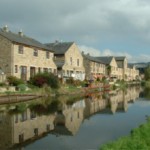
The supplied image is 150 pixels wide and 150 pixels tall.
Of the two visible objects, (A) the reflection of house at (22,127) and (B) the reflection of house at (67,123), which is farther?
(B) the reflection of house at (67,123)

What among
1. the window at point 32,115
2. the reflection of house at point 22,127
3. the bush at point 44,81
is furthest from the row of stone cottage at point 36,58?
the reflection of house at point 22,127

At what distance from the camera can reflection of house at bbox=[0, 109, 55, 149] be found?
16.6m

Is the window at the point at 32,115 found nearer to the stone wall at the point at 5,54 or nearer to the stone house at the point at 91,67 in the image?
the stone wall at the point at 5,54

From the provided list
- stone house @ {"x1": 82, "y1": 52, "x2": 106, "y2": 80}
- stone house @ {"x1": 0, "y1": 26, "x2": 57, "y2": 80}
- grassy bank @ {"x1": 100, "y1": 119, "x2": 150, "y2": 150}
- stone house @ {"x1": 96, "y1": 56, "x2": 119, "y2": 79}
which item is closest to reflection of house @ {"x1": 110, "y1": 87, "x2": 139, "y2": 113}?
stone house @ {"x1": 0, "y1": 26, "x2": 57, "y2": 80}

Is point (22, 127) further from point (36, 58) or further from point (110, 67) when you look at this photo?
point (110, 67)

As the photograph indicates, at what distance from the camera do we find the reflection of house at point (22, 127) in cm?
1659

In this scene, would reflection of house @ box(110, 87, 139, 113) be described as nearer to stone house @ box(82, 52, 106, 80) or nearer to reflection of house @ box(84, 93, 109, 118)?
reflection of house @ box(84, 93, 109, 118)

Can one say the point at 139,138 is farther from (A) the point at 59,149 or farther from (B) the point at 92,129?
(B) the point at 92,129

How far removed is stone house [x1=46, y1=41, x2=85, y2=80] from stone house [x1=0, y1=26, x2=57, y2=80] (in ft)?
25.6

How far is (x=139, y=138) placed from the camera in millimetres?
14109

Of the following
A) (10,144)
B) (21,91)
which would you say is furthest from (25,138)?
(21,91)

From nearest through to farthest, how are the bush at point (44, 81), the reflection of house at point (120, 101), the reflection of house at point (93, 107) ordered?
1. the reflection of house at point (93, 107)
2. the reflection of house at point (120, 101)
3. the bush at point (44, 81)

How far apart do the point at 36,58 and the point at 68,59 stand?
1537 centimetres

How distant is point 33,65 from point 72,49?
1923cm
